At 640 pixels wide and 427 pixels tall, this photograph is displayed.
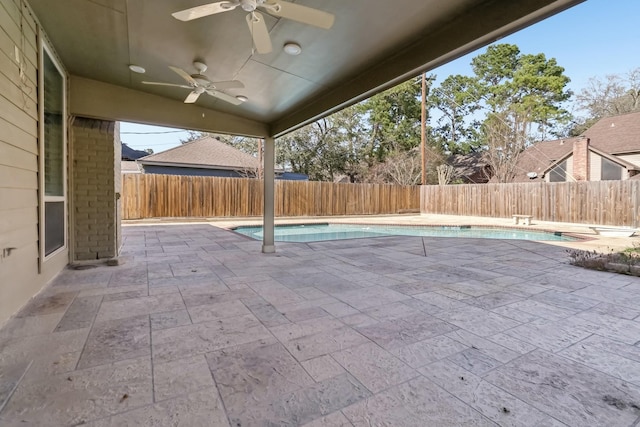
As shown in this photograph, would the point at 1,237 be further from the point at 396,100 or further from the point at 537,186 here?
the point at 396,100

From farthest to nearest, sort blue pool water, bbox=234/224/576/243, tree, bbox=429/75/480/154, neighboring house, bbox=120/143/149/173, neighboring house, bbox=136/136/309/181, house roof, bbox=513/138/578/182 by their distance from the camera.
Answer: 1. tree, bbox=429/75/480/154
2. neighboring house, bbox=120/143/149/173
3. house roof, bbox=513/138/578/182
4. neighboring house, bbox=136/136/309/181
5. blue pool water, bbox=234/224/576/243

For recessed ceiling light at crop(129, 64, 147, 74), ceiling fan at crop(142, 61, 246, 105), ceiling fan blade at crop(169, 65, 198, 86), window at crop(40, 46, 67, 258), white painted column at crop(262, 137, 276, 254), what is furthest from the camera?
white painted column at crop(262, 137, 276, 254)

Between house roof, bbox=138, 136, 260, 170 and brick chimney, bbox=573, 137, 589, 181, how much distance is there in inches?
576

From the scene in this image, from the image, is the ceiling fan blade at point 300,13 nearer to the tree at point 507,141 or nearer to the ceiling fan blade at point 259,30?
the ceiling fan blade at point 259,30

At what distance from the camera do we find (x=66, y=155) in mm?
4109

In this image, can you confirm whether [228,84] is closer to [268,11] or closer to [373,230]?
[268,11]

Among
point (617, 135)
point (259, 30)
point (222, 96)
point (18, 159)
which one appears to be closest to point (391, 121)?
point (617, 135)

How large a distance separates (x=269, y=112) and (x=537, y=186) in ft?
38.1

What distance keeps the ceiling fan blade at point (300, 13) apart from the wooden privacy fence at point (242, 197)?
10.1 metres

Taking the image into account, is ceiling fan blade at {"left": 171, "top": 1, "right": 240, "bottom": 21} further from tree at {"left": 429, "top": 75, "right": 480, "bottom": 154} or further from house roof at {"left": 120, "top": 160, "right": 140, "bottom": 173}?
tree at {"left": 429, "top": 75, "right": 480, "bottom": 154}

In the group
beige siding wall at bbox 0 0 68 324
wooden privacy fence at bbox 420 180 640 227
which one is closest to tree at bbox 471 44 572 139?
wooden privacy fence at bbox 420 180 640 227

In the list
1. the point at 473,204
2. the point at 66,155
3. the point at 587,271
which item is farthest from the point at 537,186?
the point at 66,155

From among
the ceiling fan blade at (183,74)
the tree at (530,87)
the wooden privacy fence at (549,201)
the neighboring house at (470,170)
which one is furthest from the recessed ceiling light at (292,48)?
the neighboring house at (470,170)

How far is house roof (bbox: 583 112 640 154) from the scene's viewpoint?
45.1 ft
